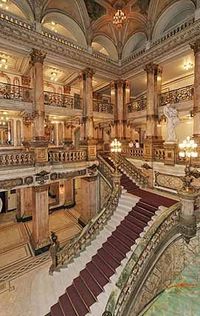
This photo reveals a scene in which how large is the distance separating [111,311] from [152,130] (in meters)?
9.92

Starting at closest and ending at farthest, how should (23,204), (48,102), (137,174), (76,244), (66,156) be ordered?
(76,244) → (66,156) → (137,174) → (48,102) → (23,204)

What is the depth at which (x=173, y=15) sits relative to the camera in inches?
464

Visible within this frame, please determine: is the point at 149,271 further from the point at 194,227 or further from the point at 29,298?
the point at 29,298

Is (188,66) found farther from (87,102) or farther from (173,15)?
(87,102)

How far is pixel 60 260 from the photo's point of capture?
8086 mm

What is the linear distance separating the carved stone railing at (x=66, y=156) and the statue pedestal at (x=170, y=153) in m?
5.08

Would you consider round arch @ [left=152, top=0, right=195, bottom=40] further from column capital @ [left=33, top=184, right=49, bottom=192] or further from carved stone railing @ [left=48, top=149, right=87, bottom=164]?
column capital @ [left=33, top=184, right=49, bottom=192]

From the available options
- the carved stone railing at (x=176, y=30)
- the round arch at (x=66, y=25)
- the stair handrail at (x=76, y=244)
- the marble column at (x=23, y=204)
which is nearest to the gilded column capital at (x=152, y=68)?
the carved stone railing at (x=176, y=30)

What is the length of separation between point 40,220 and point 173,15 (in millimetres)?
15066

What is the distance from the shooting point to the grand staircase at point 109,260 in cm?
592

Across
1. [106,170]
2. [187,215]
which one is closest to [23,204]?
[106,170]

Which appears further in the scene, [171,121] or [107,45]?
[107,45]

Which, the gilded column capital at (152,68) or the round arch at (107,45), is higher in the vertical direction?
the round arch at (107,45)

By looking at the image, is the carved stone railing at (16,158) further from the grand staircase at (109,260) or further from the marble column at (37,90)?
the grand staircase at (109,260)
